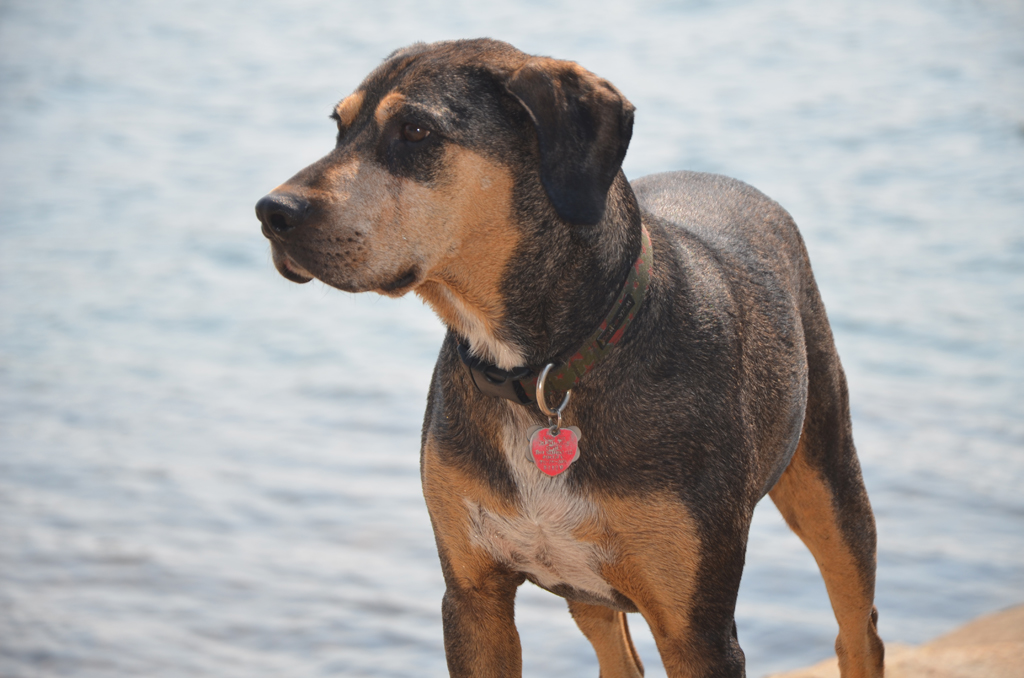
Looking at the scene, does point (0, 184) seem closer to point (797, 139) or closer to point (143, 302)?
point (143, 302)

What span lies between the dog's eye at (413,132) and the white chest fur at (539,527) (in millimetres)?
740

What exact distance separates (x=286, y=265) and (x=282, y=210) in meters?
0.18

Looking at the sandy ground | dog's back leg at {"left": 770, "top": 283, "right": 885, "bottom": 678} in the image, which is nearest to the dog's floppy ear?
dog's back leg at {"left": 770, "top": 283, "right": 885, "bottom": 678}

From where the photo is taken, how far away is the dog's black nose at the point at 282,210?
2.66 meters

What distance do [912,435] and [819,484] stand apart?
10.9 ft

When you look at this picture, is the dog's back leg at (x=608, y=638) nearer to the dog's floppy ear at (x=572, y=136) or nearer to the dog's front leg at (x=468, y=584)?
the dog's front leg at (x=468, y=584)

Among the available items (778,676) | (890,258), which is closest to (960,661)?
(778,676)

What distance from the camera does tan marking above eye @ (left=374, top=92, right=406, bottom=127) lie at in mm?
2799

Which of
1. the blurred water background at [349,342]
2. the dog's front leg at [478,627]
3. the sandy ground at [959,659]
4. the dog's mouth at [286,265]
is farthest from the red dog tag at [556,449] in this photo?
the blurred water background at [349,342]

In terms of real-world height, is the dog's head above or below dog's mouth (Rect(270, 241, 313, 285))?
above

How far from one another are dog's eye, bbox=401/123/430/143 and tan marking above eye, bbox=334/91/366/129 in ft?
0.68

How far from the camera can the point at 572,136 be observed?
9.16ft

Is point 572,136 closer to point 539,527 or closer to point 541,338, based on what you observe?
point 541,338

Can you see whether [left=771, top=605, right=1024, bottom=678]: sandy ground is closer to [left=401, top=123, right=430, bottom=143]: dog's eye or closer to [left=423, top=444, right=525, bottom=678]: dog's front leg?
[left=423, top=444, right=525, bottom=678]: dog's front leg
